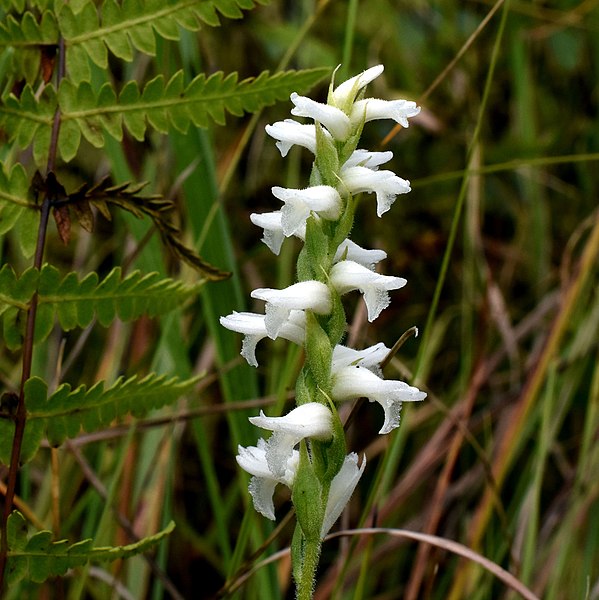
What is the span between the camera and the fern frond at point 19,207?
1.12 m

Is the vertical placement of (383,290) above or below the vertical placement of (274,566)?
above

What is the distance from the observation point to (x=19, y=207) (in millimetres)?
1137

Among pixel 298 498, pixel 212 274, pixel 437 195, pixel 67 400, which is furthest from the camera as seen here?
pixel 437 195

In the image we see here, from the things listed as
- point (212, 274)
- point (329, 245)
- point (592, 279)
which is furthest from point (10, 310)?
point (592, 279)

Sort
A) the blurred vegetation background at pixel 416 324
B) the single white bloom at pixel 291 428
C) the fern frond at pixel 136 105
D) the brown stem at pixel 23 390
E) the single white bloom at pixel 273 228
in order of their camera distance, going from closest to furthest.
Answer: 1. the single white bloom at pixel 291 428
2. the single white bloom at pixel 273 228
3. the brown stem at pixel 23 390
4. the fern frond at pixel 136 105
5. the blurred vegetation background at pixel 416 324

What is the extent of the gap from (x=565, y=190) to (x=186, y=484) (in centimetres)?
127

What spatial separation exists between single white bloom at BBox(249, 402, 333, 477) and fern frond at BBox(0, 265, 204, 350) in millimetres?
330

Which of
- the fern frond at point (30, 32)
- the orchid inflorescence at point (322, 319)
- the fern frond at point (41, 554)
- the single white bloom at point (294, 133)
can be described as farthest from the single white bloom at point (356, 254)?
the fern frond at point (30, 32)

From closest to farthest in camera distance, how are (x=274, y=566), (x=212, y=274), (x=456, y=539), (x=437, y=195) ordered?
(x=212, y=274)
(x=274, y=566)
(x=456, y=539)
(x=437, y=195)

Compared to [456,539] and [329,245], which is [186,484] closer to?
[456,539]

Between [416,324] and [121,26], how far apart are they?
142cm

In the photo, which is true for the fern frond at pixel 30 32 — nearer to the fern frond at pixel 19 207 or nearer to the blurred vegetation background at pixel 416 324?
the fern frond at pixel 19 207

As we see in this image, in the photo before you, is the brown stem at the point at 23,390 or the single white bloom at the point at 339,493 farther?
the brown stem at the point at 23,390

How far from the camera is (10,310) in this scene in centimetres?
111
